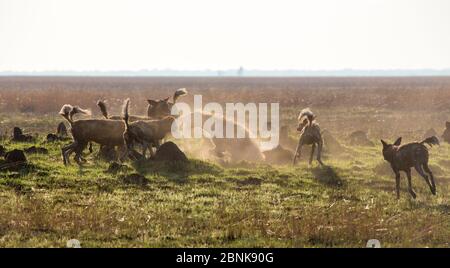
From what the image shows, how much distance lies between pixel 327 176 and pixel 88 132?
7.08m

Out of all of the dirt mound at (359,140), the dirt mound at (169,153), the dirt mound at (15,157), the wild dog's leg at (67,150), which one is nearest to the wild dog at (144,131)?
the dirt mound at (169,153)

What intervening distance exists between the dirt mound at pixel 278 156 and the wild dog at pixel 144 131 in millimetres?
3691

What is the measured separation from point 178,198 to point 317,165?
21.5 ft

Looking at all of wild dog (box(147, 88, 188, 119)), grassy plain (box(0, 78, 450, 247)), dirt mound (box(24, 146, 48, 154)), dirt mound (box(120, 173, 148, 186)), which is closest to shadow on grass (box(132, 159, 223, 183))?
grassy plain (box(0, 78, 450, 247))

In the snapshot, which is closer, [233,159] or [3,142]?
[233,159]

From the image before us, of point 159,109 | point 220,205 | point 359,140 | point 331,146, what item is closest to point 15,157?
point 159,109

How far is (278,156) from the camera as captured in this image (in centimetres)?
2039

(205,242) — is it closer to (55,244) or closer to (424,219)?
(55,244)

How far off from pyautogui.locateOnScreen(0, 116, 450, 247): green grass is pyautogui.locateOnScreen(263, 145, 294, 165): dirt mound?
A: 1488 millimetres

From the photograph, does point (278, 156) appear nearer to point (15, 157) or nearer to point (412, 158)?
point (412, 158)

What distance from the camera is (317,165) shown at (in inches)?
750

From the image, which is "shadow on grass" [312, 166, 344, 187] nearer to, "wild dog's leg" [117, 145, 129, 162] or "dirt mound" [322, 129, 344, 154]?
"dirt mound" [322, 129, 344, 154]

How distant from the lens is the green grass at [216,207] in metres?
10.9
